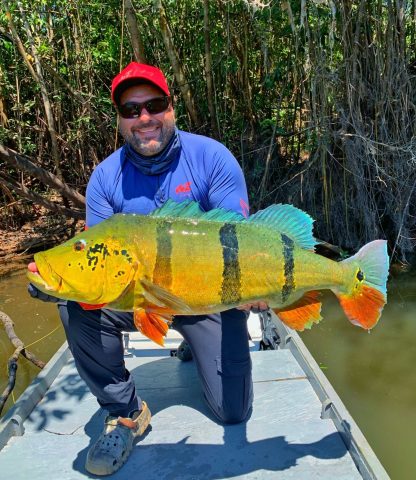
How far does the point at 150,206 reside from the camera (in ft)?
9.34

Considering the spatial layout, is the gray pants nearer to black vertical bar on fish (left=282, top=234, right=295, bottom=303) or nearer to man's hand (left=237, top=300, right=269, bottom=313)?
man's hand (left=237, top=300, right=269, bottom=313)

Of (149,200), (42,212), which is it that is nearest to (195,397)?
(149,200)

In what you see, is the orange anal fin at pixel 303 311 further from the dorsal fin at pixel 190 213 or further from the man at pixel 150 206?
the man at pixel 150 206

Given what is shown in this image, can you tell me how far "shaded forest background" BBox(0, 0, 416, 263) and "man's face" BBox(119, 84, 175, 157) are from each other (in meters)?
3.31

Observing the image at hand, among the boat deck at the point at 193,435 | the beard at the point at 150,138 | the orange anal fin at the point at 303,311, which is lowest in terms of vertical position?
the boat deck at the point at 193,435

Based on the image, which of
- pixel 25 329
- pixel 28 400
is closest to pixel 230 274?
pixel 28 400

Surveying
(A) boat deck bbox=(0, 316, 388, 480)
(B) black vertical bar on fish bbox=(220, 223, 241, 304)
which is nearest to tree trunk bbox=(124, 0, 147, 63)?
(A) boat deck bbox=(0, 316, 388, 480)

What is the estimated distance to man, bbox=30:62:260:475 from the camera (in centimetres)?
272

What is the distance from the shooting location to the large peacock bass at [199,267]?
193 cm

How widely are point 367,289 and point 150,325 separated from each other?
3.02 feet

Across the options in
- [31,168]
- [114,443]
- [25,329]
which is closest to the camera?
[114,443]

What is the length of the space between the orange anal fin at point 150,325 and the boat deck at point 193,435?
988mm

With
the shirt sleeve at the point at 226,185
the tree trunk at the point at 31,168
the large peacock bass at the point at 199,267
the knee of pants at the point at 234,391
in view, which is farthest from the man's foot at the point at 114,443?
the tree trunk at the point at 31,168

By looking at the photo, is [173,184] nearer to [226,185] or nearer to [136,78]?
[226,185]
